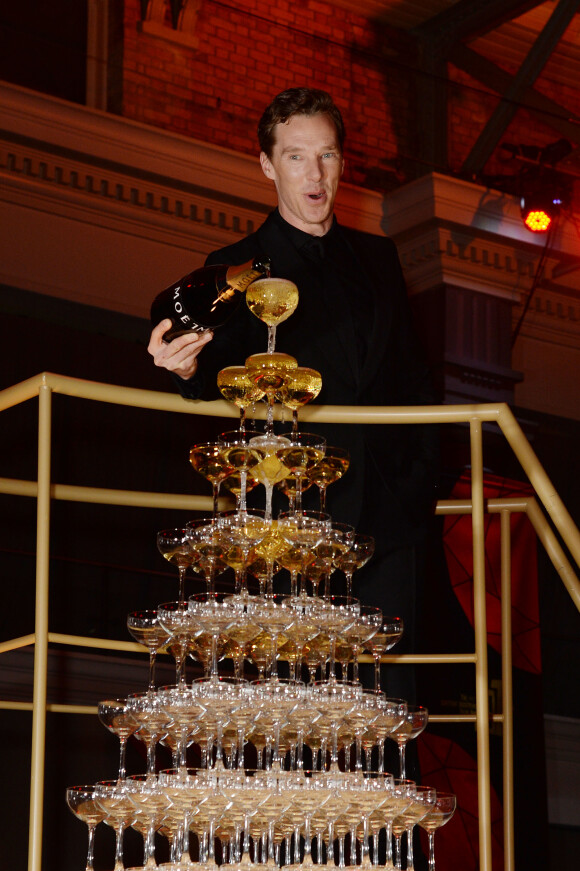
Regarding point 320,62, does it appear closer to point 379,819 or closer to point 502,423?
point 502,423

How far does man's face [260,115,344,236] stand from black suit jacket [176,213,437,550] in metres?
0.07

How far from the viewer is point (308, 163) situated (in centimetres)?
220

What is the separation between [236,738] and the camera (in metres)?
1.78

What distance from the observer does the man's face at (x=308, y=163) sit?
7.22 feet

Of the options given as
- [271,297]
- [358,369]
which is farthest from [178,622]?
[358,369]

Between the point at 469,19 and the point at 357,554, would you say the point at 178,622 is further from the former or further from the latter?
the point at 469,19

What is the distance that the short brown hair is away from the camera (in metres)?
2.21

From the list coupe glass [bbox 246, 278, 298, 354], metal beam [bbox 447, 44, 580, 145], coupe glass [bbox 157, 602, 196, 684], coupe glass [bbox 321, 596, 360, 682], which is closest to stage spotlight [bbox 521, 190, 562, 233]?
metal beam [bbox 447, 44, 580, 145]

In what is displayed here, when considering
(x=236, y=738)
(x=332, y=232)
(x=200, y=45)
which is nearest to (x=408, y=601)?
(x=236, y=738)

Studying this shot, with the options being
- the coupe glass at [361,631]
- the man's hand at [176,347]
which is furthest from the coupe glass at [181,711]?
the man's hand at [176,347]

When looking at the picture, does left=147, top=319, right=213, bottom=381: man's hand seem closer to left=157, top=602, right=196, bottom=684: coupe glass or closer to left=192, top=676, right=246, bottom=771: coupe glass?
left=157, top=602, right=196, bottom=684: coupe glass

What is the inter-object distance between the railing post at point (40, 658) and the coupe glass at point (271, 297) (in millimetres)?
358

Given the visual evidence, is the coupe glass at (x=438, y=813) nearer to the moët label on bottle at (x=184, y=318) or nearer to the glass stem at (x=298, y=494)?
the glass stem at (x=298, y=494)

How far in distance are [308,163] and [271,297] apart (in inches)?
14.0
